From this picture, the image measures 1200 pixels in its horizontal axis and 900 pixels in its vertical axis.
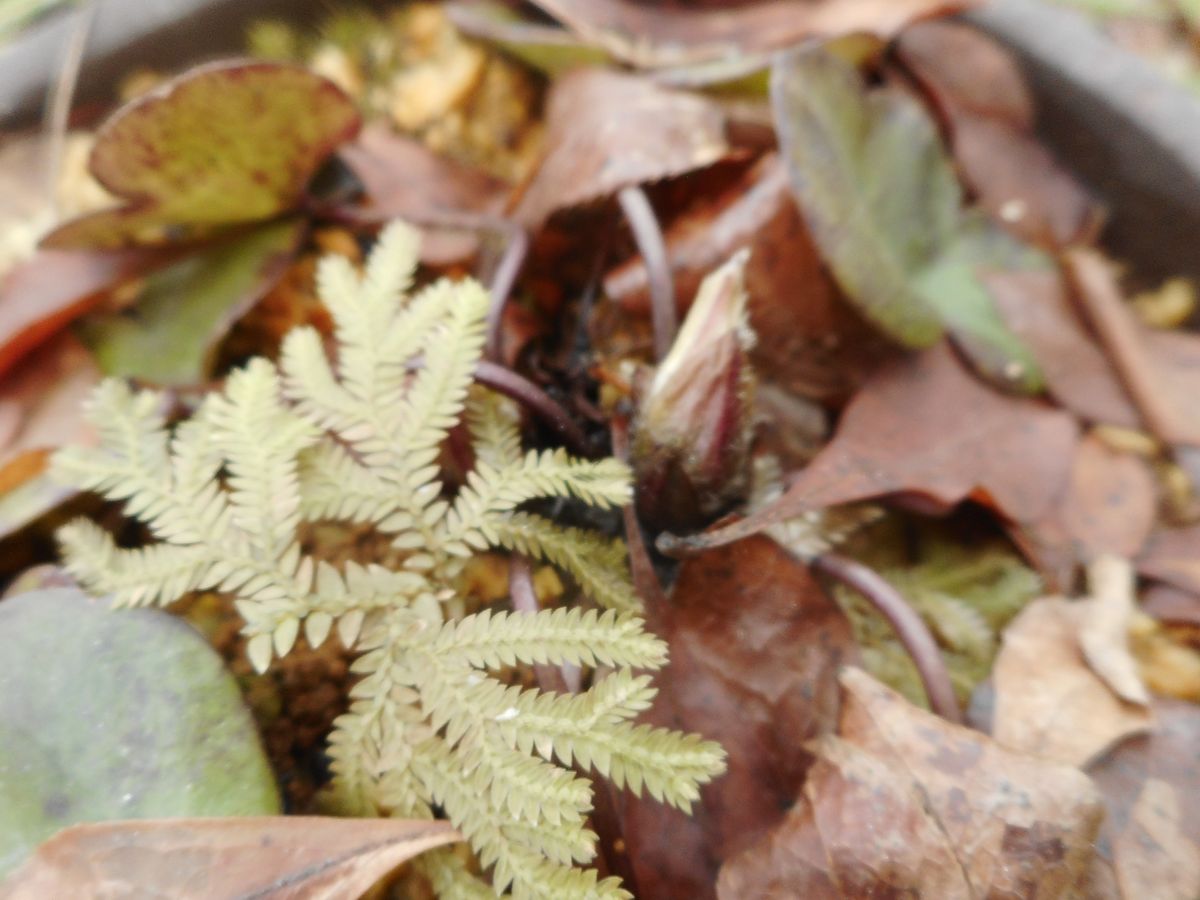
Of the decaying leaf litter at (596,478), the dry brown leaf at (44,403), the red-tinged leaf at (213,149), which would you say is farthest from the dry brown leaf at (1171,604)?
the dry brown leaf at (44,403)

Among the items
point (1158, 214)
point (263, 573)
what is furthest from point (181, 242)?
point (1158, 214)

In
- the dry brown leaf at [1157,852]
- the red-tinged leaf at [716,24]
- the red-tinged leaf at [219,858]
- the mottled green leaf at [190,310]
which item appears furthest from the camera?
the red-tinged leaf at [716,24]

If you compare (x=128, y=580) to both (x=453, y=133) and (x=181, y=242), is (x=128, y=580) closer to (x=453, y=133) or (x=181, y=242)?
(x=181, y=242)

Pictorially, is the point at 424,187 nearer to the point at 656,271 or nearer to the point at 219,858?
the point at 656,271

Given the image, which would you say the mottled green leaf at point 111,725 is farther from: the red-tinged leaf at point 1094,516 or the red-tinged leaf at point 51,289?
the red-tinged leaf at point 1094,516

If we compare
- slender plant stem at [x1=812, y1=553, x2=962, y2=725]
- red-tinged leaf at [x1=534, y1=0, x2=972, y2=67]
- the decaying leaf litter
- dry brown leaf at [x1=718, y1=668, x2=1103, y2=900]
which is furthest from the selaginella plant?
red-tinged leaf at [x1=534, y1=0, x2=972, y2=67]

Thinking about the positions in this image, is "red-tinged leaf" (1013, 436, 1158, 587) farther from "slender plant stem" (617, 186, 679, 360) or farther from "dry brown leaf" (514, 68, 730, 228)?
"dry brown leaf" (514, 68, 730, 228)
